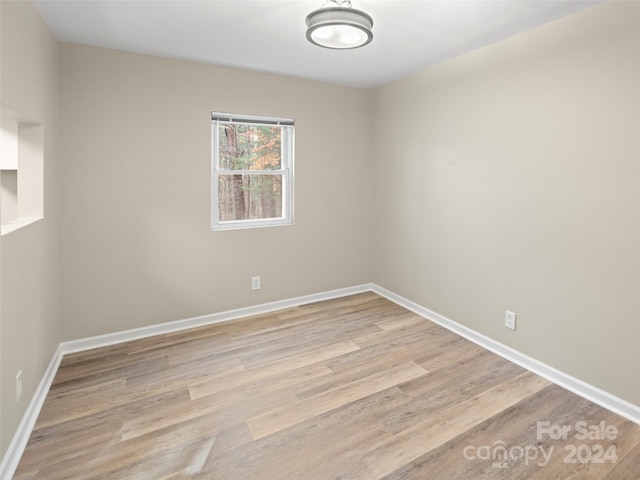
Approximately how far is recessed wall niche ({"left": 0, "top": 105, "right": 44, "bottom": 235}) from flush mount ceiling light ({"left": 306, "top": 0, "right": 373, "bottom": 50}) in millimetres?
1827

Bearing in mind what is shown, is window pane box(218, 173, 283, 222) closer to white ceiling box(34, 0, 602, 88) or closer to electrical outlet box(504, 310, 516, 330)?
white ceiling box(34, 0, 602, 88)

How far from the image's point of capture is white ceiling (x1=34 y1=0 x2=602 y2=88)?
223 centimetres

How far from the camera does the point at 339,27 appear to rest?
1.99 m

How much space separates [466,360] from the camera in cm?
282

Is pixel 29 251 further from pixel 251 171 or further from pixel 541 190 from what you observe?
pixel 541 190

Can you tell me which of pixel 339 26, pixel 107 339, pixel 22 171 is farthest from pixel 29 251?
pixel 339 26

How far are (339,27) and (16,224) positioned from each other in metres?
2.11

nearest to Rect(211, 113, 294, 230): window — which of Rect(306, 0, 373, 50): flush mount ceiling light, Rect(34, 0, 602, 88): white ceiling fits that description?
Rect(34, 0, 602, 88): white ceiling

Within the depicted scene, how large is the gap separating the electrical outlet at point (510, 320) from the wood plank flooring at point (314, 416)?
297mm

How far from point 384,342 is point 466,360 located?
0.67m

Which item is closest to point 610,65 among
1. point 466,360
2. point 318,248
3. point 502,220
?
point 502,220

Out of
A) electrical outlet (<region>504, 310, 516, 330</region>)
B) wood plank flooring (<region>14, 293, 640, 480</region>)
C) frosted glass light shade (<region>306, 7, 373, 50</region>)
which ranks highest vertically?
frosted glass light shade (<region>306, 7, 373, 50</region>)

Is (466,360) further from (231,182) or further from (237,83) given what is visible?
(237,83)

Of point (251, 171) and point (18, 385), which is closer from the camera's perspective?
point (18, 385)
